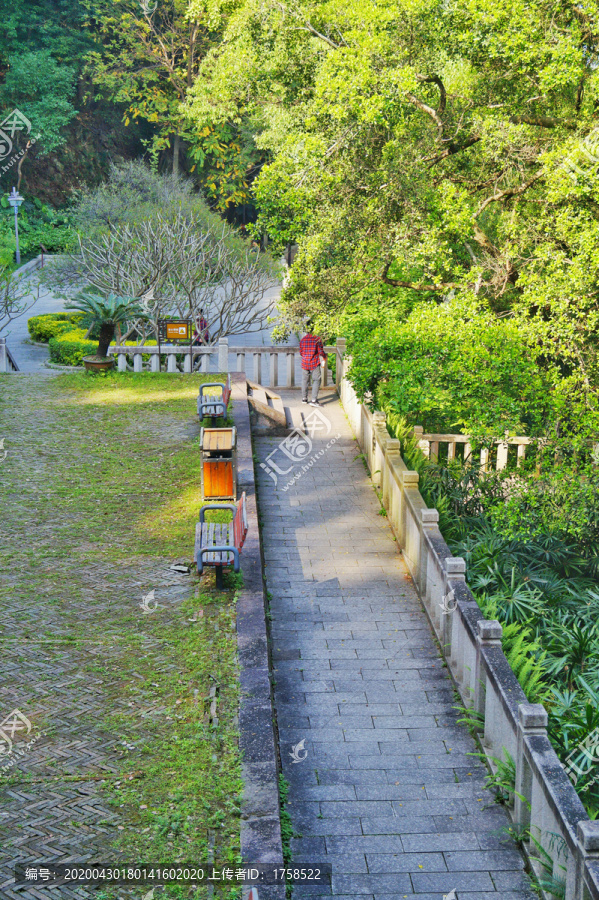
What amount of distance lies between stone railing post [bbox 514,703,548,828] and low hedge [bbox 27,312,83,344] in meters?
23.5

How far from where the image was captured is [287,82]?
48.4 ft

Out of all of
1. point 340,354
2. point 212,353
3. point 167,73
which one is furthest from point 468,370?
point 167,73

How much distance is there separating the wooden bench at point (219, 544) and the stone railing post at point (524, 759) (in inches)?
144

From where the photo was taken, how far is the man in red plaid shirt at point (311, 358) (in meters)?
16.8

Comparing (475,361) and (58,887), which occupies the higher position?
(475,361)

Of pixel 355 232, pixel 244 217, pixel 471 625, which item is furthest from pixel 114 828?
pixel 244 217

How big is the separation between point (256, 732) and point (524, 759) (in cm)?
196

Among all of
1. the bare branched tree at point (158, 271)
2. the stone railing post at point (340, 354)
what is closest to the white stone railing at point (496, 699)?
the stone railing post at point (340, 354)

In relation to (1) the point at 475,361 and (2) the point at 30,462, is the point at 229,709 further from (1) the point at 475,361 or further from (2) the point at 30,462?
(2) the point at 30,462

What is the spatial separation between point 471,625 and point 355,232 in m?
7.35

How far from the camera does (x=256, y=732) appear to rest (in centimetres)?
664

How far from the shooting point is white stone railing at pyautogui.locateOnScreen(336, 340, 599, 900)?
5.25m

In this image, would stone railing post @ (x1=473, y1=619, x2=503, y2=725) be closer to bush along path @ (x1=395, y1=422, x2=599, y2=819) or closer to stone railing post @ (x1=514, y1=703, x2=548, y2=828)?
bush along path @ (x1=395, y1=422, x2=599, y2=819)

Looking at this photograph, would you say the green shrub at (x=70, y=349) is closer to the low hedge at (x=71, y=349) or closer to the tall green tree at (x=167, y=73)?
the low hedge at (x=71, y=349)
